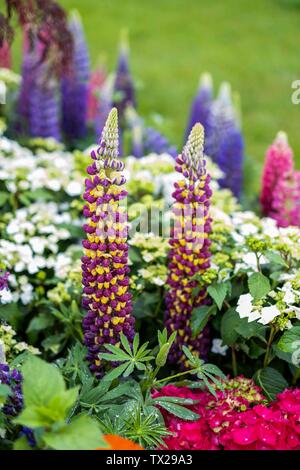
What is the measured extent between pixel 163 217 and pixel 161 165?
0.40m

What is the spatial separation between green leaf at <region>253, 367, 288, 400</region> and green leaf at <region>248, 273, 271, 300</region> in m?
0.27

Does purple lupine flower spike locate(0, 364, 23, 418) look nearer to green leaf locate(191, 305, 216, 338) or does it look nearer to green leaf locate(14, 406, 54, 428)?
green leaf locate(14, 406, 54, 428)

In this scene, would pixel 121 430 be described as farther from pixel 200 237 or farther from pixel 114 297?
pixel 200 237

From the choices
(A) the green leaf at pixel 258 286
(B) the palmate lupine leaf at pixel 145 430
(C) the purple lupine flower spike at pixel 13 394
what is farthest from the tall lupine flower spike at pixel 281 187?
(C) the purple lupine flower spike at pixel 13 394

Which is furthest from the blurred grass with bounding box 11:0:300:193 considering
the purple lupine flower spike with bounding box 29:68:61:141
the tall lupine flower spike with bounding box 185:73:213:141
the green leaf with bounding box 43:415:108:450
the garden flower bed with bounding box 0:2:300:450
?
the green leaf with bounding box 43:415:108:450

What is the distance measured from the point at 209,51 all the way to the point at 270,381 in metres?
7.31

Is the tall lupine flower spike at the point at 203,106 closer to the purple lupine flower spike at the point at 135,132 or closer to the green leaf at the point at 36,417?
the purple lupine flower spike at the point at 135,132

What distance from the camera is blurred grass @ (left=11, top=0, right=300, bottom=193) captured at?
686 centimetres

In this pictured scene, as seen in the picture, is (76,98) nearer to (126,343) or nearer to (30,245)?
(30,245)

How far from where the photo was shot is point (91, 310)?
6.04 ft

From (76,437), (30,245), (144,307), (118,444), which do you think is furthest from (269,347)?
(30,245)

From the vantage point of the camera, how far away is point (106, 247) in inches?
69.6

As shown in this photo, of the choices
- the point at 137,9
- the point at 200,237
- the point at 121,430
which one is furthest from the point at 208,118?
the point at 137,9

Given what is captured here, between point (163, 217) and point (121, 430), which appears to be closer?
point (121, 430)
